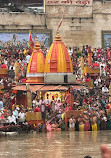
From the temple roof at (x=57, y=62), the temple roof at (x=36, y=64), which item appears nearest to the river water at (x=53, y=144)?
the temple roof at (x=57, y=62)

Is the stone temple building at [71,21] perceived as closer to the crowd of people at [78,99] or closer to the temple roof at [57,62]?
the crowd of people at [78,99]

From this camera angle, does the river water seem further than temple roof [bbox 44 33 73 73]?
No

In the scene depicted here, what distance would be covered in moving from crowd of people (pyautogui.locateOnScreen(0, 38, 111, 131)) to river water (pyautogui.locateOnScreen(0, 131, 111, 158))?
1.38 metres

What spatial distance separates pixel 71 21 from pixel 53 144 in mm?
32043

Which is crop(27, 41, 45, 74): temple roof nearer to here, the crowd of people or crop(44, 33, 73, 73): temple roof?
crop(44, 33, 73, 73): temple roof

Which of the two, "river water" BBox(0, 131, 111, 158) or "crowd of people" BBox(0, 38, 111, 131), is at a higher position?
"crowd of people" BBox(0, 38, 111, 131)

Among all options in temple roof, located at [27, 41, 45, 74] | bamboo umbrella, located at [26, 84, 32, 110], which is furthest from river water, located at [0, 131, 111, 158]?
temple roof, located at [27, 41, 45, 74]

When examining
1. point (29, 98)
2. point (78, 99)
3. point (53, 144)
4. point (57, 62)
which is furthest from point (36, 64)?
point (53, 144)

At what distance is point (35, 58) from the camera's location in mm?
42281

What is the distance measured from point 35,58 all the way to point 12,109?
7.92m

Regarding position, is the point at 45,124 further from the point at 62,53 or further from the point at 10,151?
the point at 10,151

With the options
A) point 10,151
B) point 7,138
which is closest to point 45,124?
point 7,138

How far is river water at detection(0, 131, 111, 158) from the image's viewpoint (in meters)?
22.7

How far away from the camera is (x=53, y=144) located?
88.3 ft
